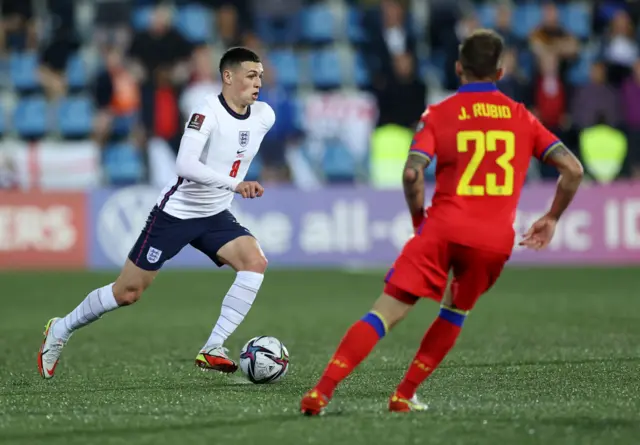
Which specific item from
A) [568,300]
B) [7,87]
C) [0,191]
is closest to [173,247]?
[568,300]

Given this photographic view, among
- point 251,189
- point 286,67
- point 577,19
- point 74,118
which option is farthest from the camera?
point 577,19

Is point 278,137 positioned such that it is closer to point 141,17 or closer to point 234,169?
point 141,17

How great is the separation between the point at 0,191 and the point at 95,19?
12.9ft

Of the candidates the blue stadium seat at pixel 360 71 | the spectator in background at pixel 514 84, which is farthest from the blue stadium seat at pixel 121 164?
the spectator in background at pixel 514 84

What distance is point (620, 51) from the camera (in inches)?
671

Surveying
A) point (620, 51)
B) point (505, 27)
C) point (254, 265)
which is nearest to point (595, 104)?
point (620, 51)

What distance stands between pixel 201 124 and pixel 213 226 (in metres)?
0.75

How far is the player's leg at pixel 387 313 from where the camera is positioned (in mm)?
5266

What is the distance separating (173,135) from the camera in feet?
53.1

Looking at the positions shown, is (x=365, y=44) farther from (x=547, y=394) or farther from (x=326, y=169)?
(x=547, y=394)

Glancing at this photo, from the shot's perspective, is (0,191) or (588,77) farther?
(588,77)

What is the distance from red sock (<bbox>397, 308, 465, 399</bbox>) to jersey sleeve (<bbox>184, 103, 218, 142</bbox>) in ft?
7.16

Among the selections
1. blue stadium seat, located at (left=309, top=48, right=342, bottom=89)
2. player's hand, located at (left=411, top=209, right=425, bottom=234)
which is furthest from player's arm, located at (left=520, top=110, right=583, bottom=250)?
blue stadium seat, located at (left=309, top=48, right=342, bottom=89)

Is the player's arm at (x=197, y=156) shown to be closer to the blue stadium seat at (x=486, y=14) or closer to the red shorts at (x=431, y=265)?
the red shorts at (x=431, y=265)
